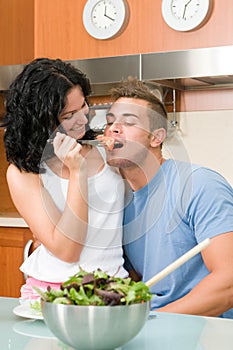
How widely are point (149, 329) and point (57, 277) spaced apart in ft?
1.74

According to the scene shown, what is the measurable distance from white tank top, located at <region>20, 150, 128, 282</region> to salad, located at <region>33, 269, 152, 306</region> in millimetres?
591

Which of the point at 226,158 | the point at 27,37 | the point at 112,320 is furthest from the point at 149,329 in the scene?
the point at 27,37

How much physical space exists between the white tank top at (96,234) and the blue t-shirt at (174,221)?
7cm

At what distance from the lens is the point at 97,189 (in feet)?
6.28

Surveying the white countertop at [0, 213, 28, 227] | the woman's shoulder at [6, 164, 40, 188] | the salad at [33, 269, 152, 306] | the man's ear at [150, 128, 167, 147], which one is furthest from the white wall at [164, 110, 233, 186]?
the salad at [33, 269, 152, 306]

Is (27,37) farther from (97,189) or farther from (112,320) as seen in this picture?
(112,320)

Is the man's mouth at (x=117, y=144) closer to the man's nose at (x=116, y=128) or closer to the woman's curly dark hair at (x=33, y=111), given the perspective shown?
the man's nose at (x=116, y=128)

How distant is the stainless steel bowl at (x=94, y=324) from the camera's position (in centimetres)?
106

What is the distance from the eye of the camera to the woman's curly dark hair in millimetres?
1956

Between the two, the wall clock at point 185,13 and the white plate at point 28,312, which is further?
the wall clock at point 185,13

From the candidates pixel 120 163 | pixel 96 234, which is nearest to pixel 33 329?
pixel 96 234

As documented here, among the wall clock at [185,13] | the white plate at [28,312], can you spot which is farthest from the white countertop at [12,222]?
the white plate at [28,312]

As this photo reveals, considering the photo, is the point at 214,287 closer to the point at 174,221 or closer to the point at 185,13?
the point at 174,221

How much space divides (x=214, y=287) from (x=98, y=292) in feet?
2.40
